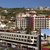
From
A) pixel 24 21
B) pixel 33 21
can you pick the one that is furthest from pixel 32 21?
pixel 24 21

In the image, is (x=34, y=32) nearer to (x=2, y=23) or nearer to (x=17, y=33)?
(x=17, y=33)

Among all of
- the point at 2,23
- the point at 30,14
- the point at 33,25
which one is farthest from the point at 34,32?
the point at 2,23

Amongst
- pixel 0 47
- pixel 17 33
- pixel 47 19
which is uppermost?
pixel 47 19

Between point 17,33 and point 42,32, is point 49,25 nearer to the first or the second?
point 42,32

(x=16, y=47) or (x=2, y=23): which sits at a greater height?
(x=2, y=23)

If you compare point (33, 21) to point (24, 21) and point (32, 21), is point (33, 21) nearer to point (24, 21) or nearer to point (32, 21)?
point (32, 21)

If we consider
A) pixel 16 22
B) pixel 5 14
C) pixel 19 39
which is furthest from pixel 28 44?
pixel 5 14

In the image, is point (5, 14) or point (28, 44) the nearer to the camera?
point (28, 44)
